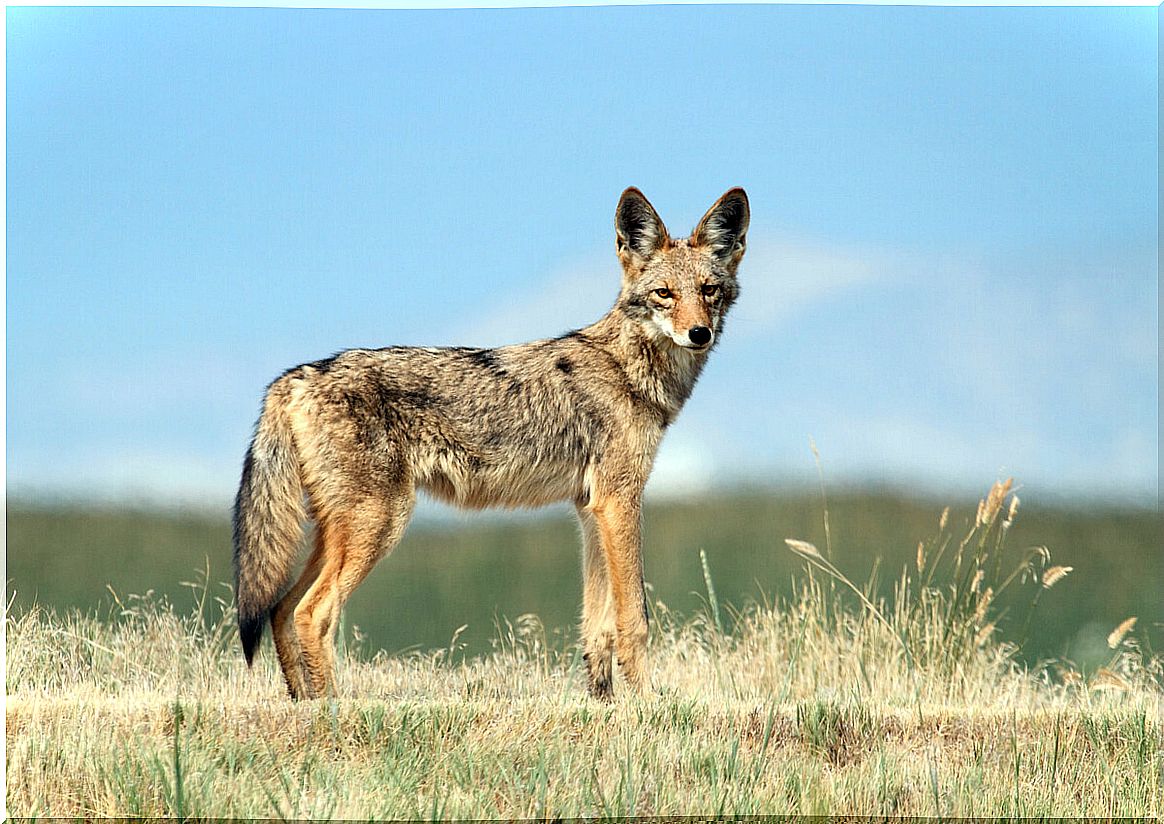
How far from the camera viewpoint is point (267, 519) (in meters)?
6.12

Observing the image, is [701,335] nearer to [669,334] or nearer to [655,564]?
[669,334]

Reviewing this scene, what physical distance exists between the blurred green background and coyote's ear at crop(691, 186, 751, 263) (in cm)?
166

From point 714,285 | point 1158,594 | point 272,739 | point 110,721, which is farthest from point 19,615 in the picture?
point 1158,594

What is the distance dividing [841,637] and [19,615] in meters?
5.04

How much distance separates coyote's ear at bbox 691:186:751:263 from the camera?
650cm

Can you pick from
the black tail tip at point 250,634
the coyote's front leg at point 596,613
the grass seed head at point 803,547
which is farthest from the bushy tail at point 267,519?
the grass seed head at point 803,547

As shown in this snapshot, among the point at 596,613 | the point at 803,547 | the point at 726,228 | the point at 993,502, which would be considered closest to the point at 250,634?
the point at 596,613

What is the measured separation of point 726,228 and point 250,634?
10.7 feet

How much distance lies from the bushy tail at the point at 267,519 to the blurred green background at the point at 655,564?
43.9 inches

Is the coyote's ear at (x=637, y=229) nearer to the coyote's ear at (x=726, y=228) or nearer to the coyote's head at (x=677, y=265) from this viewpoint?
the coyote's head at (x=677, y=265)

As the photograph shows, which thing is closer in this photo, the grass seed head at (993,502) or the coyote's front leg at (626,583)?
the coyote's front leg at (626,583)

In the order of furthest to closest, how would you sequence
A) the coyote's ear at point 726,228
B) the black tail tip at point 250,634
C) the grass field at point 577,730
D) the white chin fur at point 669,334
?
1. the coyote's ear at point 726,228
2. the white chin fur at point 669,334
3. the black tail tip at point 250,634
4. the grass field at point 577,730

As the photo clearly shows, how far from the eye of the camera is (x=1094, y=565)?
8258 mm

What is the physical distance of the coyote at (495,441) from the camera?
20.0ft
